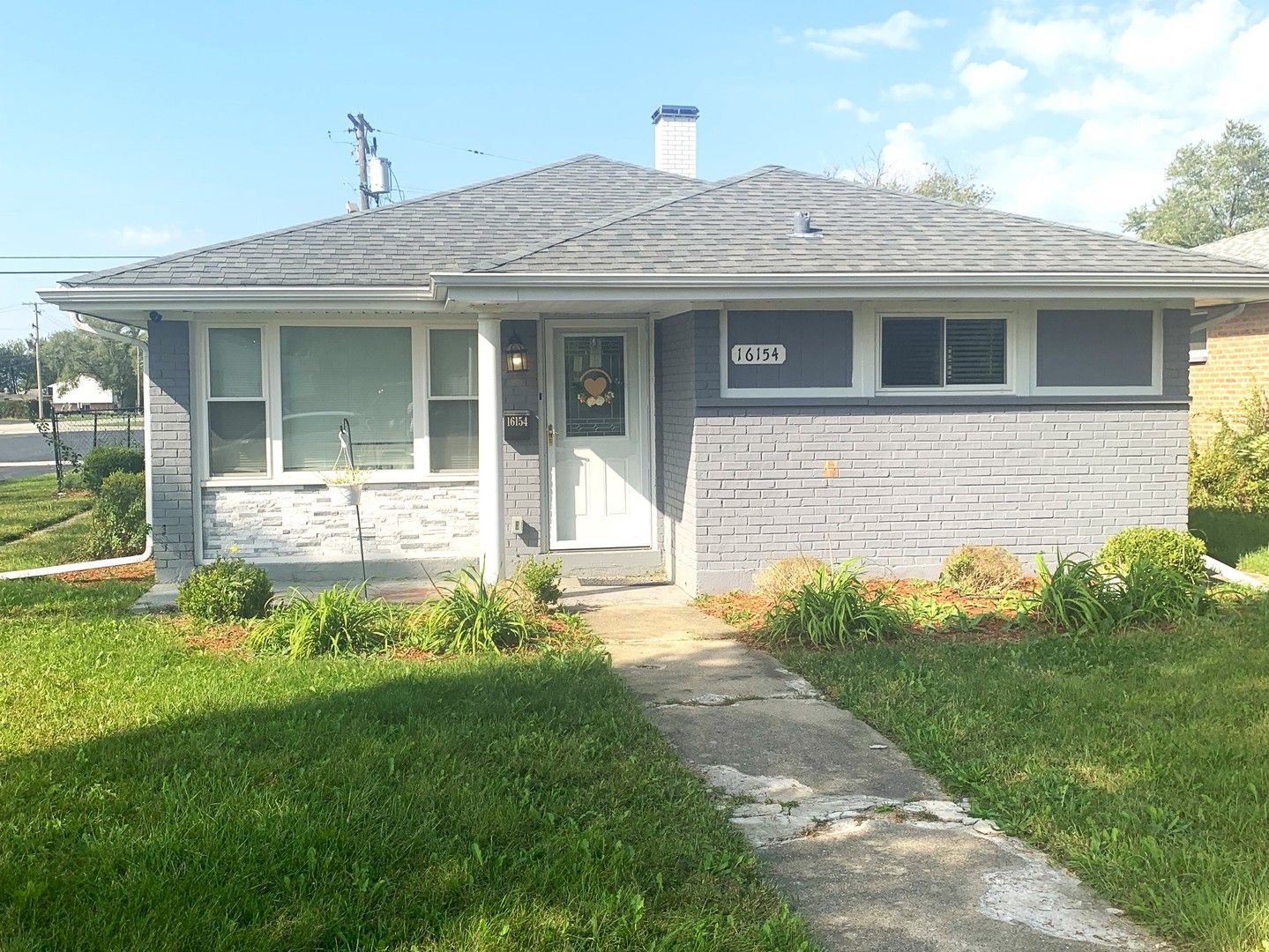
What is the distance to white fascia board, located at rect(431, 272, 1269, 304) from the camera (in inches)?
346

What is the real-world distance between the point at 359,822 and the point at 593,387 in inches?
283

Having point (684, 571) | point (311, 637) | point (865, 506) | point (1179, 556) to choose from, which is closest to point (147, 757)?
point (311, 637)

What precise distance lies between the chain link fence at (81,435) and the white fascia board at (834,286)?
Answer: 498 inches

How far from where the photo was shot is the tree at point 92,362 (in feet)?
252

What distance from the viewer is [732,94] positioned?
2583cm

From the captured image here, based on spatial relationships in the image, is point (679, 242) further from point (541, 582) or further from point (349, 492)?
point (349, 492)

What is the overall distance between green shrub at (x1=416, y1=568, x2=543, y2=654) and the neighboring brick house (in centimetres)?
1100

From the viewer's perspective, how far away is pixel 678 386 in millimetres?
10078

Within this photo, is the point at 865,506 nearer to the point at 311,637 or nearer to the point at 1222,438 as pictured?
Answer: the point at 311,637

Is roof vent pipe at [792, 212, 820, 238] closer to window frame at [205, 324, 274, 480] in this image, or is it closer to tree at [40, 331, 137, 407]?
window frame at [205, 324, 274, 480]

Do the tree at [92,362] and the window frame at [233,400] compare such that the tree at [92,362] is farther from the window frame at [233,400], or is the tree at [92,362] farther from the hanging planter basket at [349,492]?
the hanging planter basket at [349,492]

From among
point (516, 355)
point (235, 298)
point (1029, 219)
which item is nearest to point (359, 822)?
point (235, 298)

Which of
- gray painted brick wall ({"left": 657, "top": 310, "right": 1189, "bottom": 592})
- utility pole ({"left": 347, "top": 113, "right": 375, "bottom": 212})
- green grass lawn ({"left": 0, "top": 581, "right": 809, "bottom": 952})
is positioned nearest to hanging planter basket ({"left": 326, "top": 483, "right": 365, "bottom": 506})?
gray painted brick wall ({"left": 657, "top": 310, "right": 1189, "bottom": 592})

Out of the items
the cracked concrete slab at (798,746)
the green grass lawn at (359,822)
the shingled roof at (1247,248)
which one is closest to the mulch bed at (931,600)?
the cracked concrete slab at (798,746)
